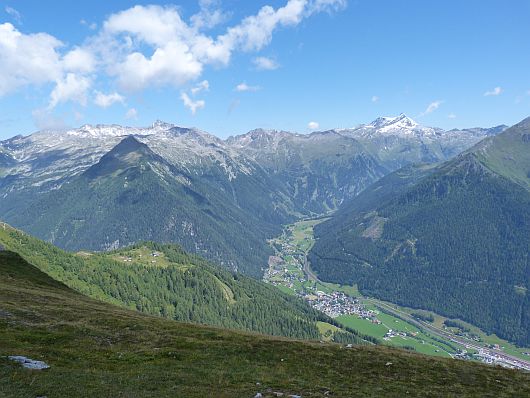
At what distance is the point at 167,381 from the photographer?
124 ft

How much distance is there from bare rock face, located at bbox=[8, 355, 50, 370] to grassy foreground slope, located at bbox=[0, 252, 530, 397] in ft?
2.55

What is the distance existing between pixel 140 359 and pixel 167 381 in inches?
348

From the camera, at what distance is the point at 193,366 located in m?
44.3

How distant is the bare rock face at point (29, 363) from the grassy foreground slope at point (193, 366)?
2.55 feet

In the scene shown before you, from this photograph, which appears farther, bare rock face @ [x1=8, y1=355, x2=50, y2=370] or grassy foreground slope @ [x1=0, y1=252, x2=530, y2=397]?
bare rock face @ [x1=8, y1=355, x2=50, y2=370]

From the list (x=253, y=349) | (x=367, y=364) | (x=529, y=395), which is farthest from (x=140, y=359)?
(x=529, y=395)

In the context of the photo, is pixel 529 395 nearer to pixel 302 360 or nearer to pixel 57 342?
pixel 302 360

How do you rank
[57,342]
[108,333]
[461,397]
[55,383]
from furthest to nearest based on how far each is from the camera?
[108,333] < [57,342] < [461,397] < [55,383]

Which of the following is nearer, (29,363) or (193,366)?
(29,363)

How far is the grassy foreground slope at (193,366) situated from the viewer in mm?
35500

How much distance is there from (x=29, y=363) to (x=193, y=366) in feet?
51.7

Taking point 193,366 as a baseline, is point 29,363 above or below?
above

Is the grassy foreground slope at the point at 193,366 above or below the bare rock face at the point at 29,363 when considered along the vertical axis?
below

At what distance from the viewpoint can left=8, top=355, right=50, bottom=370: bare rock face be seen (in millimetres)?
36938
